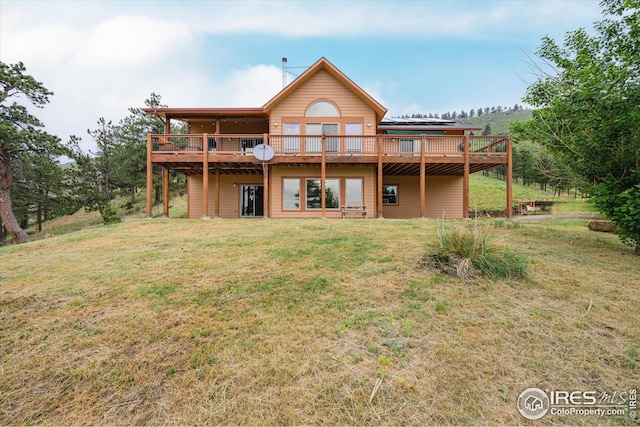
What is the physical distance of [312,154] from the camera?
13.2 m

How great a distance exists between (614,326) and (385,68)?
34349 mm

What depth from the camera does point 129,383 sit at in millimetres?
2342

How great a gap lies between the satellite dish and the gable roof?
2.82 m

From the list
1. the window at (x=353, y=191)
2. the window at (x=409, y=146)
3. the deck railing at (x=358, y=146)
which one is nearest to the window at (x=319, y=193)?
the window at (x=353, y=191)

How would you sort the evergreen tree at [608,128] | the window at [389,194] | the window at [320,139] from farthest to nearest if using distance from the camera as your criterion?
the window at [389,194]
the window at [320,139]
the evergreen tree at [608,128]

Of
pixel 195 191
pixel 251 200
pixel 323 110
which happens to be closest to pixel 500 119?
pixel 323 110

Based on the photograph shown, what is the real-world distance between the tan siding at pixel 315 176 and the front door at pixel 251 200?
7.27 ft

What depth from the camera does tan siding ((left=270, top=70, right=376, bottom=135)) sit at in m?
14.7

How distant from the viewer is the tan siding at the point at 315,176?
14438 millimetres

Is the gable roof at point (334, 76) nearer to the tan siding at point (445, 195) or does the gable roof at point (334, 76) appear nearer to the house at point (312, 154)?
the house at point (312, 154)

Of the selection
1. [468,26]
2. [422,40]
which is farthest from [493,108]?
[468,26]

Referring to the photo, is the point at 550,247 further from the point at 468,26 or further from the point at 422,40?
the point at 422,40

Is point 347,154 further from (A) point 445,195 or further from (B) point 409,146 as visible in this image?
(A) point 445,195

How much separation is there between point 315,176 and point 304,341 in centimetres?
1229
